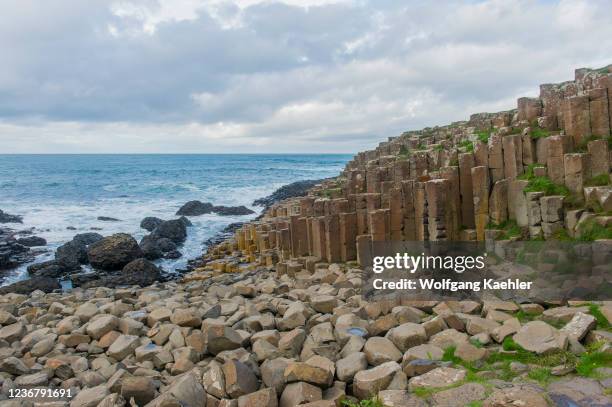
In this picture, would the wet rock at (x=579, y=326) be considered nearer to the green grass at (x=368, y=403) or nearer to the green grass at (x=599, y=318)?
the green grass at (x=599, y=318)

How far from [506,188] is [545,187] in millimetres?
787

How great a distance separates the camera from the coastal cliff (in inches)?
201

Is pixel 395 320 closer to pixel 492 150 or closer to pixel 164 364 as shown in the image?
pixel 164 364

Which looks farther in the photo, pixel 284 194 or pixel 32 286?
pixel 284 194

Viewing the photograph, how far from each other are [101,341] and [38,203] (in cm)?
3946

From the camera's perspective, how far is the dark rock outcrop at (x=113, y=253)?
19.3m

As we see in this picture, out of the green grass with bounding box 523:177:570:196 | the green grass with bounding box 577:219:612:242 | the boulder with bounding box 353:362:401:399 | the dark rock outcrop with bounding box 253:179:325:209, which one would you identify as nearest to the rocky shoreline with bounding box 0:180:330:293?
the dark rock outcrop with bounding box 253:179:325:209

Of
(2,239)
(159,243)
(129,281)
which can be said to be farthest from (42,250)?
(129,281)

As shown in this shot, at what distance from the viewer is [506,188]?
9.28 metres

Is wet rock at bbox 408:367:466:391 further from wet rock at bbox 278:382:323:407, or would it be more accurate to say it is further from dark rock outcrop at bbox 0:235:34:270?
dark rock outcrop at bbox 0:235:34:270

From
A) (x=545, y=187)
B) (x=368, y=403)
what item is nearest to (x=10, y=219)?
(x=545, y=187)

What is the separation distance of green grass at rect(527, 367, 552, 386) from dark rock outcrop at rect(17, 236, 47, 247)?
25.1 meters

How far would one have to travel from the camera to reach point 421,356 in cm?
559

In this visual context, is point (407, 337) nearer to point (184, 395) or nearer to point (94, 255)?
point (184, 395)
